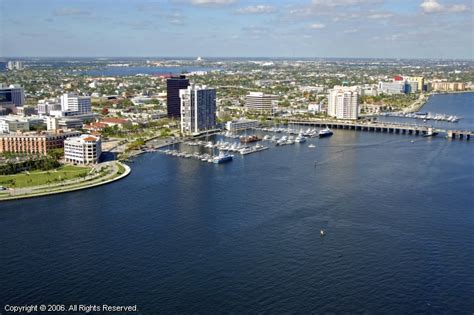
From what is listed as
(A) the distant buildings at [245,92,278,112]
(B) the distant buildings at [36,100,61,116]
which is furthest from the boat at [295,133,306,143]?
(B) the distant buildings at [36,100,61,116]

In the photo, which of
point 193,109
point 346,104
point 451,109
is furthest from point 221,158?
point 451,109

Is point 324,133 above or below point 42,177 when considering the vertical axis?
above

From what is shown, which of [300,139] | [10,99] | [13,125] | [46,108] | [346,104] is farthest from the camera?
[10,99]

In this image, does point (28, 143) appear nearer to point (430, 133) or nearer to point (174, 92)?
point (174, 92)

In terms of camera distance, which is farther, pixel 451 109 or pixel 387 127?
pixel 451 109

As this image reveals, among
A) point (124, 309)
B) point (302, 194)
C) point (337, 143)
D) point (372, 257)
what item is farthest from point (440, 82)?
point (124, 309)

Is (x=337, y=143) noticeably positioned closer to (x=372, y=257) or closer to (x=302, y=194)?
(x=302, y=194)

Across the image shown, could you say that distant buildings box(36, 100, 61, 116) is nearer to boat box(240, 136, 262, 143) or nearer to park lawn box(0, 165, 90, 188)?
boat box(240, 136, 262, 143)

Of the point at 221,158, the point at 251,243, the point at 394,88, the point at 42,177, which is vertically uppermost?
the point at 394,88
